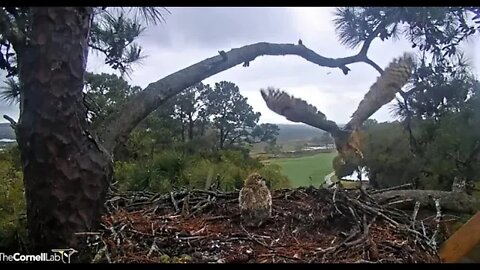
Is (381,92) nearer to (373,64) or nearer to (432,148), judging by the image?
(373,64)

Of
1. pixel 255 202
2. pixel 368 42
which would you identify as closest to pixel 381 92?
pixel 368 42

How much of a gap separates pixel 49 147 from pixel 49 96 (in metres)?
0.10

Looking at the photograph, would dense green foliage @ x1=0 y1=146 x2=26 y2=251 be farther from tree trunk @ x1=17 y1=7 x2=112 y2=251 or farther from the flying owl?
the flying owl

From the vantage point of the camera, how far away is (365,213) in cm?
123

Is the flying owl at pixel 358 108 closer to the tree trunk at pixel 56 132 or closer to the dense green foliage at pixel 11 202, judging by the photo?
the tree trunk at pixel 56 132

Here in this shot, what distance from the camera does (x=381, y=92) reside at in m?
1.09

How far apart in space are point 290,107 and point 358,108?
0.17 m

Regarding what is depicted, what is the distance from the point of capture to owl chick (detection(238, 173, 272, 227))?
3.94ft

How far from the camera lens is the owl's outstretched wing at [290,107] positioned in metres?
1.02

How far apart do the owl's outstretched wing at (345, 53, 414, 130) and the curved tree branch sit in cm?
7
